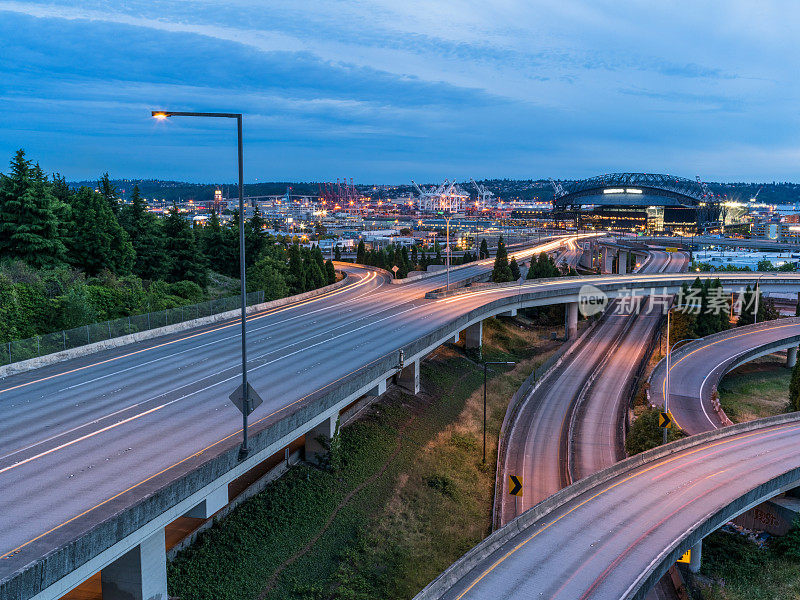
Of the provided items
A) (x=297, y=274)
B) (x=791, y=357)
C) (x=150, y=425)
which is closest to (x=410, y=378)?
(x=150, y=425)

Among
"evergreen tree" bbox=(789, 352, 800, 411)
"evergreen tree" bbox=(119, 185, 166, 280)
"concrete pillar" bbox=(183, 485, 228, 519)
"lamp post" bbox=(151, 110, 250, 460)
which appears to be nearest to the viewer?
"lamp post" bbox=(151, 110, 250, 460)

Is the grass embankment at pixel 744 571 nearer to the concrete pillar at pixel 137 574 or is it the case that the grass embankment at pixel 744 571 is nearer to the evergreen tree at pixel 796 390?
the evergreen tree at pixel 796 390

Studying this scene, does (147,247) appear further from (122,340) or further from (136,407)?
(136,407)

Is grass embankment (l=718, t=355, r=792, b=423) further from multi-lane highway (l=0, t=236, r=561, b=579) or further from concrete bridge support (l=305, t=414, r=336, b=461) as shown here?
concrete bridge support (l=305, t=414, r=336, b=461)

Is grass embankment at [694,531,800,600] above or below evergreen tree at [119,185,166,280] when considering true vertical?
below

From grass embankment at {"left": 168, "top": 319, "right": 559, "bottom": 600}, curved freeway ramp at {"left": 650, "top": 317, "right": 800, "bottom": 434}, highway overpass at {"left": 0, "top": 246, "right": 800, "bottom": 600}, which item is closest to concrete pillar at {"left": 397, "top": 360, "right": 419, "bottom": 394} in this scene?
highway overpass at {"left": 0, "top": 246, "right": 800, "bottom": 600}

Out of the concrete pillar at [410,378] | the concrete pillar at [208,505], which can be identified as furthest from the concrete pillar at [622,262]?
the concrete pillar at [208,505]

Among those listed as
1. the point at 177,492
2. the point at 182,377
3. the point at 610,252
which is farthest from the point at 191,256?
the point at 610,252

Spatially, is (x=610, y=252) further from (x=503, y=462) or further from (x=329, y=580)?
(x=329, y=580)
